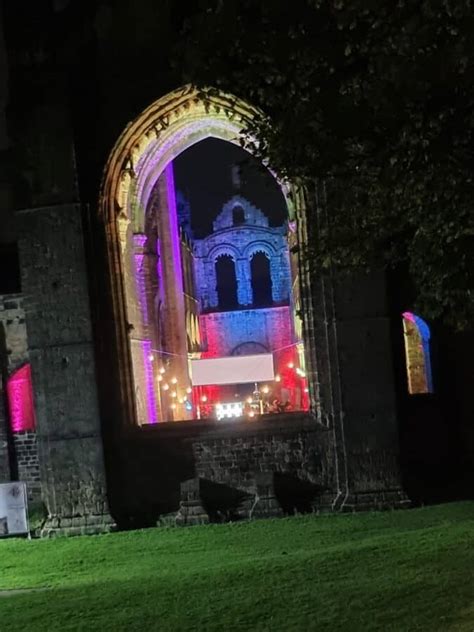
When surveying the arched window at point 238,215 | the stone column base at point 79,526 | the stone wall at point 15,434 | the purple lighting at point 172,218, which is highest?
the arched window at point 238,215

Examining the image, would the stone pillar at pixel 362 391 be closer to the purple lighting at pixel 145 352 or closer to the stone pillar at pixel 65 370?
the stone pillar at pixel 65 370

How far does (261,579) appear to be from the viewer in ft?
24.6

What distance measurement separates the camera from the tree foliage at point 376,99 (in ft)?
19.8

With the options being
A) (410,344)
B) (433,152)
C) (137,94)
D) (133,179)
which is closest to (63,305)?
(133,179)

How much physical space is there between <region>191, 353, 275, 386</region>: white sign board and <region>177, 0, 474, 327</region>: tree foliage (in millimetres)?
7337

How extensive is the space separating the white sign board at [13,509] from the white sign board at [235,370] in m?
5.36

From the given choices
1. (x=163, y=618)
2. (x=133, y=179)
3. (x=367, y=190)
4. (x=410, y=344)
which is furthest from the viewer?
(x=410, y=344)

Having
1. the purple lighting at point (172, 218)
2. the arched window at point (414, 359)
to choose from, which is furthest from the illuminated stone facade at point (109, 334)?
the purple lighting at point (172, 218)

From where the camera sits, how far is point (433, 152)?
263 inches

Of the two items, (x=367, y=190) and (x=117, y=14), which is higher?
(x=117, y=14)

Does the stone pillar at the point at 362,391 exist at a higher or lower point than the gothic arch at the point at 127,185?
lower

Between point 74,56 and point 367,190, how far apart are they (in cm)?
647

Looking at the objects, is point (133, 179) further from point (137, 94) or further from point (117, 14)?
point (117, 14)

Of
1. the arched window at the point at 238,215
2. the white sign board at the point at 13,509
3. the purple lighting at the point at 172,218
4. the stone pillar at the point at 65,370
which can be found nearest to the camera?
the white sign board at the point at 13,509
